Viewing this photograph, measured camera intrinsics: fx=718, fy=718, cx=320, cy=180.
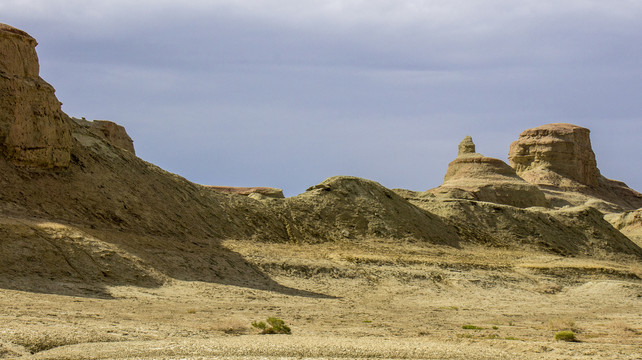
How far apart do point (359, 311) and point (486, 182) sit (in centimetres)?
5152

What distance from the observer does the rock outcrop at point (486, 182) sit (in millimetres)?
65688

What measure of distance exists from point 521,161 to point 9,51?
7507cm

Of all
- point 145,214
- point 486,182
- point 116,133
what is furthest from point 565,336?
point 486,182

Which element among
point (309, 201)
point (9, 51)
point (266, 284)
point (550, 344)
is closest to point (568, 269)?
point (309, 201)

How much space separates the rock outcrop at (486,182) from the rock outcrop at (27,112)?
3812cm

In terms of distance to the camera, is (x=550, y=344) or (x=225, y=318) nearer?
(x=550, y=344)

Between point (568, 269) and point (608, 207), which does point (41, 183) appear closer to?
point (568, 269)

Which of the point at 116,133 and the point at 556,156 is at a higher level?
the point at 556,156

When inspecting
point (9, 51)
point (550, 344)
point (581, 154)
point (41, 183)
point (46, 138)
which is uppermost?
point (581, 154)

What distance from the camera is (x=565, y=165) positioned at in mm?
87000

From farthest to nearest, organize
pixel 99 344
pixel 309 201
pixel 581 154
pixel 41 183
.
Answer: pixel 581 154 → pixel 309 201 → pixel 41 183 → pixel 99 344

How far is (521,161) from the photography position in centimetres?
9094

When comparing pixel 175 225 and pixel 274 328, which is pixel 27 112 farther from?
pixel 274 328

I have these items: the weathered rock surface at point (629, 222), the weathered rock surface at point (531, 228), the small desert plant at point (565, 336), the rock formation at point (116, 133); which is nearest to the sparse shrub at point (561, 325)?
the small desert plant at point (565, 336)
